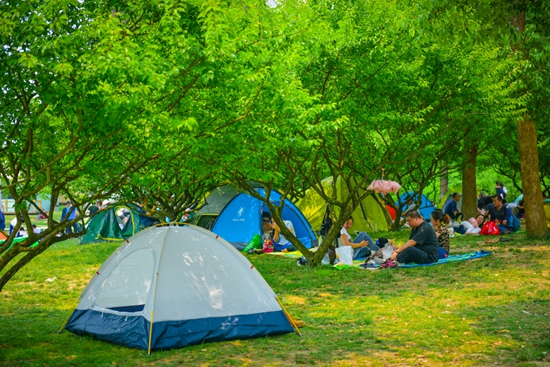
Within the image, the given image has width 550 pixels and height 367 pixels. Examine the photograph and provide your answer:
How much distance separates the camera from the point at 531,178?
1623 centimetres

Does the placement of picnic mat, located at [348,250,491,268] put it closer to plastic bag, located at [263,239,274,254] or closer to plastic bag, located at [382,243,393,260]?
plastic bag, located at [382,243,393,260]

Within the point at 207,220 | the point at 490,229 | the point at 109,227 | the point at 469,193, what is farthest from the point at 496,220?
the point at 109,227

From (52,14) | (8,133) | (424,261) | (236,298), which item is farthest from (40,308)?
(424,261)

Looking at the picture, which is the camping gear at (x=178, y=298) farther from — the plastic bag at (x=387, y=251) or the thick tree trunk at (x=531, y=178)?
the thick tree trunk at (x=531, y=178)

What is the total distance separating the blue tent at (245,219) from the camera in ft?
61.8

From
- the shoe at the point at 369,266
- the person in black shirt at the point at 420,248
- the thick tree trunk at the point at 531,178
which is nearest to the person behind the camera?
the person in black shirt at the point at 420,248

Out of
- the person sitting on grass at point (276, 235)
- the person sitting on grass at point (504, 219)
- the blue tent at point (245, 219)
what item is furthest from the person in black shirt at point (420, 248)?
the person sitting on grass at point (504, 219)

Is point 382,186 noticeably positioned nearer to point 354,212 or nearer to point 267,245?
point 267,245

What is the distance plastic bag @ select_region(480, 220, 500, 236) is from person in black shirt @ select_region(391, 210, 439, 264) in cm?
641

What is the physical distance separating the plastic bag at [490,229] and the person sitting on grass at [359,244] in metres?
5.72

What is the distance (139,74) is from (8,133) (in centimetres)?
159

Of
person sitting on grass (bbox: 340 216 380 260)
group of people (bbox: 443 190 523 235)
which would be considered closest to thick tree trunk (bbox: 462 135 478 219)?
group of people (bbox: 443 190 523 235)

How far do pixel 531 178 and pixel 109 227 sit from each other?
1382 cm

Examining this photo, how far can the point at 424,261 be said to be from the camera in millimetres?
13344
